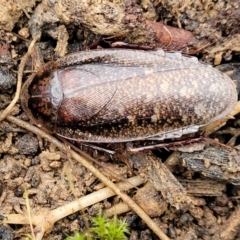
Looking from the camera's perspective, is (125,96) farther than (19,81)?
No

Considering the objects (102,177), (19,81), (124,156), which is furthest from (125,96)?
(19,81)

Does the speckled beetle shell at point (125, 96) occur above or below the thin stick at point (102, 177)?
above

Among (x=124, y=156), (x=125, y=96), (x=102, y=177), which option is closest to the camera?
(x=125, y=96)

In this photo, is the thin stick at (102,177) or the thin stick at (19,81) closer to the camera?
the thin stick at (102,177)

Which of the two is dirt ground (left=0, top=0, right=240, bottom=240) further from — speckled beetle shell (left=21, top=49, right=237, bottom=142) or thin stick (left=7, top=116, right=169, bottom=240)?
speckled beetle shell (left=21, top=49, right=237, bottom=142)

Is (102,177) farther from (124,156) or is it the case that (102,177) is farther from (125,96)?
(125,96)

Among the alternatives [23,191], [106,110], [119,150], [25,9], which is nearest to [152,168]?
[119,150]

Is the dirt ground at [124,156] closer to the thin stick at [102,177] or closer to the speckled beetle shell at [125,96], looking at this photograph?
the thin stick at [102,177]

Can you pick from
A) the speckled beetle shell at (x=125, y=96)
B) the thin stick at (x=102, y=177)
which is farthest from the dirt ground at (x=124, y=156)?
the speckled beetle shell at (x=125, y=96)
